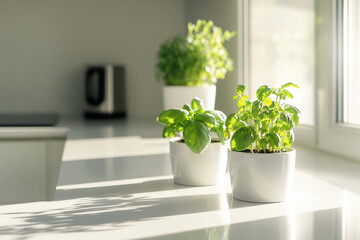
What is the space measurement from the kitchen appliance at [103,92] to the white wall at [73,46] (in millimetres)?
210

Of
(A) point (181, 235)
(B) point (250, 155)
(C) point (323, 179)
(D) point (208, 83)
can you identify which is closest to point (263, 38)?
(D) point (208, 83)

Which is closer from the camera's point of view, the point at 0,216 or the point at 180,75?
the point at 0,216

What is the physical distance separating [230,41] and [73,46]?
1.14 meters

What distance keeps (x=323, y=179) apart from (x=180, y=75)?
0.84 m

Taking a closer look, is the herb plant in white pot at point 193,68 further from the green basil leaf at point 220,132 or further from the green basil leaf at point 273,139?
the green basil leaf at point 273,139

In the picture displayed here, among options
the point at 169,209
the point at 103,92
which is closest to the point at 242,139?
the point at 169,209

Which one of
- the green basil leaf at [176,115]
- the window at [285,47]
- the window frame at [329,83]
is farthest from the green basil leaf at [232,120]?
the window at [285,47]

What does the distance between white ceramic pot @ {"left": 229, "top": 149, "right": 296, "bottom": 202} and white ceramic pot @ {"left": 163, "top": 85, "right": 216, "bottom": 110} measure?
906 millimetres

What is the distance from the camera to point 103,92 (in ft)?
9.03

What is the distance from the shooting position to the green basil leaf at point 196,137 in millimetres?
845

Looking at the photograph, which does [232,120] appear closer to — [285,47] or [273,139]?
[273,139]

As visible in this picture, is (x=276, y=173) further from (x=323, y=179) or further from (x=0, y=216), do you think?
(x=0, y=216)

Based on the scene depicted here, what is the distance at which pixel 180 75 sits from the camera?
178cm

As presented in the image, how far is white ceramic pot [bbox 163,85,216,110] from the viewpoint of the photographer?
1.72 metres
